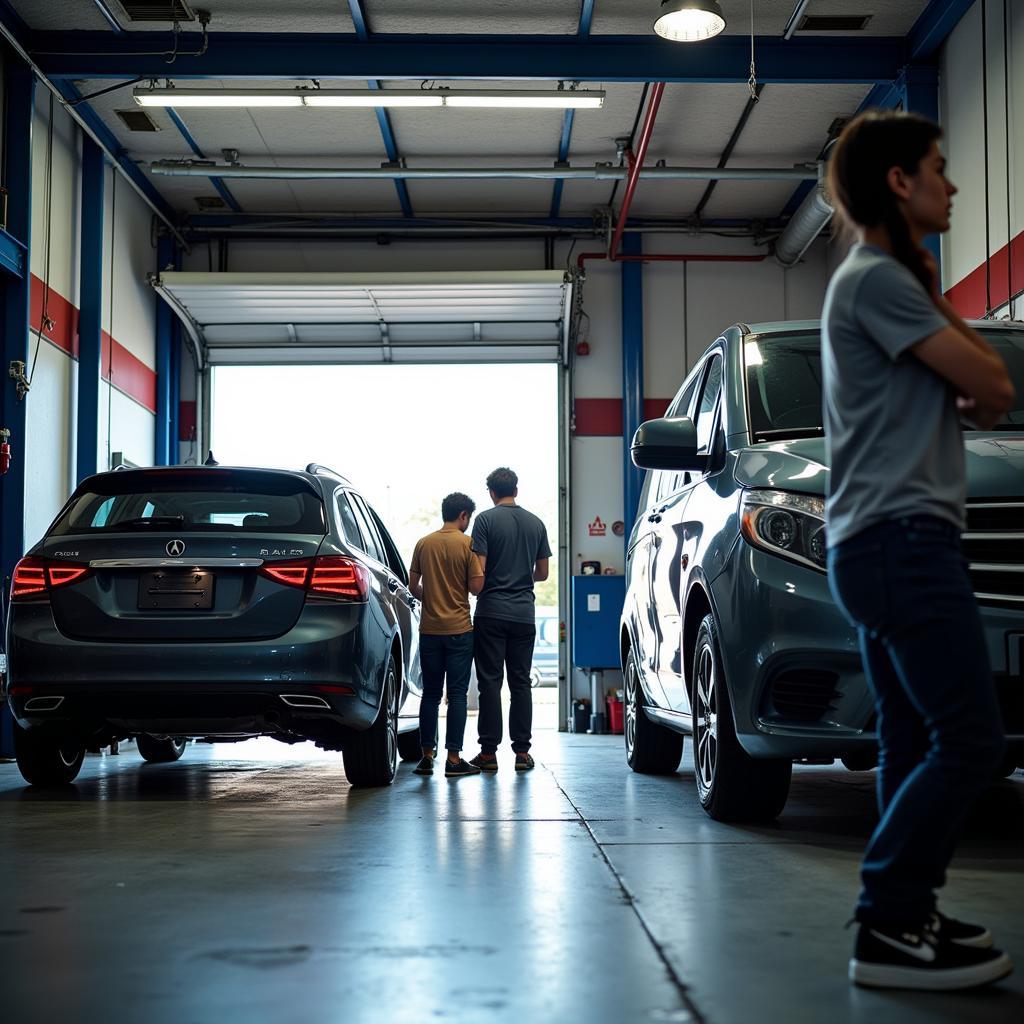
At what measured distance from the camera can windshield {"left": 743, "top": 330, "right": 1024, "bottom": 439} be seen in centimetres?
491

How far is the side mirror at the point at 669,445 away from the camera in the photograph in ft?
16.4

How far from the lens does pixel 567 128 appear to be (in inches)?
509

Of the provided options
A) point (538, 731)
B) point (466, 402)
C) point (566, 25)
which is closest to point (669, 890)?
point (566, 25)

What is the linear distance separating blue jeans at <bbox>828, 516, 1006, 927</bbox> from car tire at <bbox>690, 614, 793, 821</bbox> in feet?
6.67

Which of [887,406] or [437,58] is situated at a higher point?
[437,58]

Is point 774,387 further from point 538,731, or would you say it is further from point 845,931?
point 538,731

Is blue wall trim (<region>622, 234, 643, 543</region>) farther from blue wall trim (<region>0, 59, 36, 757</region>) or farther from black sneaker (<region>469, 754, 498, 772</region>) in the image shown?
black sneaker (<region>469, 754, 498, 772</region>)

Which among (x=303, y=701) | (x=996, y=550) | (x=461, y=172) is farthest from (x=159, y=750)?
(x=461, y=172)

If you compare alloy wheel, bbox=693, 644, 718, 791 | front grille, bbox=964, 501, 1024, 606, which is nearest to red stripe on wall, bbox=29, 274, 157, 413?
alloy wheel, bbox=693, 644, 718, 791

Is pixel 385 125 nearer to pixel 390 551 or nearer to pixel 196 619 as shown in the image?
pixel 390 551

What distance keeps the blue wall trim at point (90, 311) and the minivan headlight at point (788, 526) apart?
876 centimetres

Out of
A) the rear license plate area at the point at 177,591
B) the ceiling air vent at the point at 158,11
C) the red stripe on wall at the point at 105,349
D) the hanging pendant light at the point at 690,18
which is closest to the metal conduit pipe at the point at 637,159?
the hanging pendant light at the point at 690,18

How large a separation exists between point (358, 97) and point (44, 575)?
640cm

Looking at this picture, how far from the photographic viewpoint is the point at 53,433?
37.1 ft
